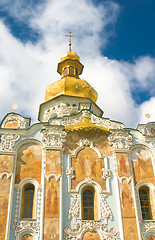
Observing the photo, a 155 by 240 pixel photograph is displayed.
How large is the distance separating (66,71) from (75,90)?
386 cm

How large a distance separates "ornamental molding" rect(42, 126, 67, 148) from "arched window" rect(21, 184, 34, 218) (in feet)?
7.08

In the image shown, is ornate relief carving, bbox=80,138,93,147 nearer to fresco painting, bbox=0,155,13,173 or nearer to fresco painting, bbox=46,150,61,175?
fresco painting, bbox=46,150,61,175

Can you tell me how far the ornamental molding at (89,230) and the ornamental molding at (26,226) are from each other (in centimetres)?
Result: 120

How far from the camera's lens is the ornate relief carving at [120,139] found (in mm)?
14270

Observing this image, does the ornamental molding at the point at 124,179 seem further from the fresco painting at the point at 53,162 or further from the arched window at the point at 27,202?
the arched window at the point at 27,202

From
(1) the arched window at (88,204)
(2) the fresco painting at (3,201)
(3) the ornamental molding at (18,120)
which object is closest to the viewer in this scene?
(2) the fresco painting at (3,201)

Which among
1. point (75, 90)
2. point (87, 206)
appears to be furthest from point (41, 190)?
point (75, 90)

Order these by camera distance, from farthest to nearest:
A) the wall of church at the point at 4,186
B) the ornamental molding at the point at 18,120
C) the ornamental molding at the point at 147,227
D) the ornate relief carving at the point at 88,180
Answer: the ornamental molding at the point at 18,120 < the ornate relief carving at the point at 88,180 < the ornamental molding at the point at 147,227 < the wall of church at the point at 4,186

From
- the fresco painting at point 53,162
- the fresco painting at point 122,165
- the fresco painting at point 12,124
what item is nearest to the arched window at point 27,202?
the fresco painting at point 53,162

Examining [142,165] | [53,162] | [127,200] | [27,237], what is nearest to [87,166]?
[53,162]

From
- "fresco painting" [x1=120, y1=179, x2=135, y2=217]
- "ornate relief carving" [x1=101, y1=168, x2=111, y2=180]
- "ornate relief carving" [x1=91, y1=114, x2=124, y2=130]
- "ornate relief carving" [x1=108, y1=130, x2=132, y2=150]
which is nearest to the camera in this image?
"fresco painting" [x1=120, y1=179, x2=135, y2=217]

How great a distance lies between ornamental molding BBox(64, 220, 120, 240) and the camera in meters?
11.8

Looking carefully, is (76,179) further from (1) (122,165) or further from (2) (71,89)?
(2) (71,89)

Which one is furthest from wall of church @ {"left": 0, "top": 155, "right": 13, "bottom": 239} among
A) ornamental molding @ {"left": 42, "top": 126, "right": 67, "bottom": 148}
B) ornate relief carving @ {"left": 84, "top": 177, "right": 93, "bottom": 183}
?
ornate relief carving @ {"left": 84, "top": 177, "right": 93, "bottom": 183}
